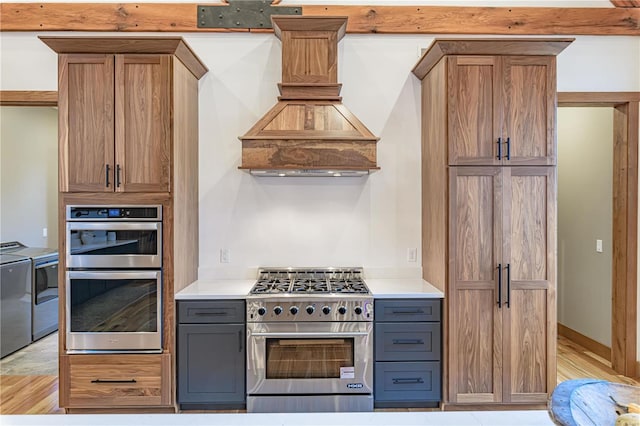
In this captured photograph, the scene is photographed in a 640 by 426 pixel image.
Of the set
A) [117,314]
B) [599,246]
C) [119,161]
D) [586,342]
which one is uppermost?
[119,161]

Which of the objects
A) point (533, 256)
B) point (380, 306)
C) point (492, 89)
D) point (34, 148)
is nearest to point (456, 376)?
point (380, 306)

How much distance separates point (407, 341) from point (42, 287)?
3.99 m

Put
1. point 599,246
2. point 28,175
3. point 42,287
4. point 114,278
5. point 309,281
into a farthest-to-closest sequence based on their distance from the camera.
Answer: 1. point 28,175
2. point 42,287
3. point 599,246
4. point 309,281
5. point 114,278

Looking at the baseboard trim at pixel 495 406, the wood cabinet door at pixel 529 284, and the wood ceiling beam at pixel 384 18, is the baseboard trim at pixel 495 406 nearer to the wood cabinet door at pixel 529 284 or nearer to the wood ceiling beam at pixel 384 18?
the wood cabinet door at pixel 529 284

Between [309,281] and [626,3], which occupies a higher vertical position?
[626,3]

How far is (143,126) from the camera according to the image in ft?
8.57

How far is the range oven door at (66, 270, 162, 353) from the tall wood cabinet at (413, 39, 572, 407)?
81.2 inches

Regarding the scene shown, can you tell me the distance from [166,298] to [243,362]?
700mm

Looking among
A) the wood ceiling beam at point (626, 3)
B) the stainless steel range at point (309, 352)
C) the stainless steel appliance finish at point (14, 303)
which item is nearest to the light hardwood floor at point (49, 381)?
the stainless steel appliance finish at point (14, 303)

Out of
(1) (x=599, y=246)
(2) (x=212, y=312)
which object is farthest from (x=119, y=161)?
(1) (x=599, y=246)

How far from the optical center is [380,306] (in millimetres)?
2662

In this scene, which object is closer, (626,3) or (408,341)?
(408,341)

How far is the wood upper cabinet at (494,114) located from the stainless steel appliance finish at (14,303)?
431cm

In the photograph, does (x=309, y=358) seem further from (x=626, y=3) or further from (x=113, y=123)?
(x=626, y=3)
